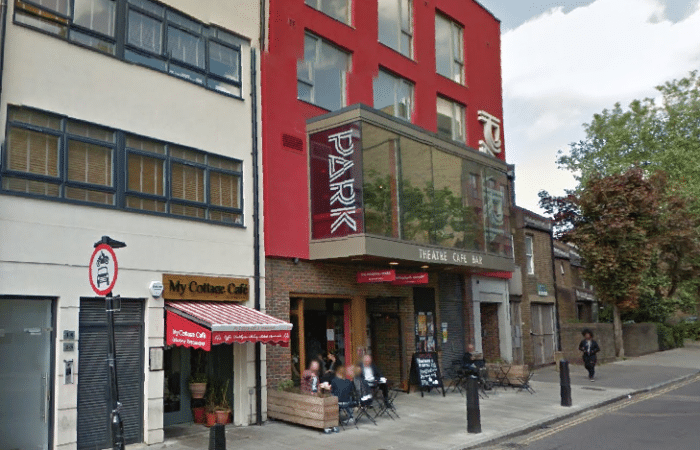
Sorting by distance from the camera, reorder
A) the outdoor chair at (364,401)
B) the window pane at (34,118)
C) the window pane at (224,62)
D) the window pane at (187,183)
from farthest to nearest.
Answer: the window pane at (224,62)
the outdoor chair at (364,401)
the window pane at (187,183)
the window pane at (34,118)

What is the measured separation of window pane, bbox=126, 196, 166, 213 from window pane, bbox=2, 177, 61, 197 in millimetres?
1458

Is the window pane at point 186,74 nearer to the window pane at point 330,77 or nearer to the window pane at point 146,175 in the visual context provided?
the window pane at point 146,175

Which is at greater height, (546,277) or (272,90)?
(272,90)

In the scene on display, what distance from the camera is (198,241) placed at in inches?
529

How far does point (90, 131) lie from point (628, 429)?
39.0 ft

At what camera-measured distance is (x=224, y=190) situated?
1435cm

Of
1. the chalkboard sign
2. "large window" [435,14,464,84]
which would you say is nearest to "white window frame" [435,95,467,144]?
"large window" [435,14,464,84]

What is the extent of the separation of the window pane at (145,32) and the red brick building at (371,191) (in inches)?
115

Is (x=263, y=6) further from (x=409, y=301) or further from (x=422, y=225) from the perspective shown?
(x=409, y=301)

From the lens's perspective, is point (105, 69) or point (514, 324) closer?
point (105, 69)

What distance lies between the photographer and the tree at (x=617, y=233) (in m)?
27.2

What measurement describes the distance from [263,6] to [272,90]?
2.09m

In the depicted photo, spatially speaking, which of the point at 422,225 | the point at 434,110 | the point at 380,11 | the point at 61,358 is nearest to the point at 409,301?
the point at 422,225

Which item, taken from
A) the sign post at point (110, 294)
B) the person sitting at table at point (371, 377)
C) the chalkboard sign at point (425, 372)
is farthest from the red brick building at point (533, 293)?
the sign post at point (110, 294)
